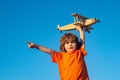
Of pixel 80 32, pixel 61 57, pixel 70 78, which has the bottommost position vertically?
pixel 70 78

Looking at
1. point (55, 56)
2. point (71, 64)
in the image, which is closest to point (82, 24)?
point (55, 56)

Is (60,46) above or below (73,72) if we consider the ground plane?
above

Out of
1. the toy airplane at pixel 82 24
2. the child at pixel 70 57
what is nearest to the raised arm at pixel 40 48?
the child at pixel 70 57

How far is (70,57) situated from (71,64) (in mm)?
178

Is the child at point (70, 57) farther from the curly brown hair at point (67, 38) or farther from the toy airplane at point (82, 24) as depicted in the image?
the toy airplane at point (82, 24)

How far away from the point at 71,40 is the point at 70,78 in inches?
32.3

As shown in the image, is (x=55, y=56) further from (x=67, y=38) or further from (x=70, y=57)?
(x=67, y=38)

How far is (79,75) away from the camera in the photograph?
827 cm

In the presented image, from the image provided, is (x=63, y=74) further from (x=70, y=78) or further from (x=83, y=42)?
(x=83, y=42)

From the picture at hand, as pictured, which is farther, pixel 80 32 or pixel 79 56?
pixel 80 32

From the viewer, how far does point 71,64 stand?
840cm

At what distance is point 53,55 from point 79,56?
1.89 feet

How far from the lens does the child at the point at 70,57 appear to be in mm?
8297

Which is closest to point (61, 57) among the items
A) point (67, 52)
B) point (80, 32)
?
point (67, 52)
